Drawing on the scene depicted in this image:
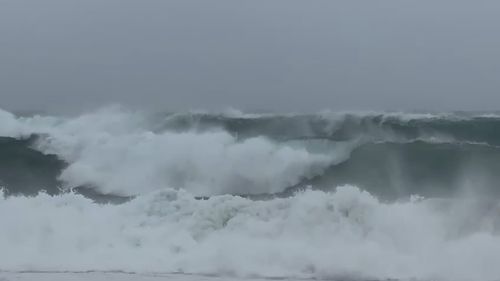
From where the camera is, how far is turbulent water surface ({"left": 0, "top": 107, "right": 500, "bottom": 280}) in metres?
12.1

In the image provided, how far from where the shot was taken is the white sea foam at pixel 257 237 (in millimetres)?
11844

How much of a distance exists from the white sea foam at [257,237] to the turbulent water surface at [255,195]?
3 centimetres

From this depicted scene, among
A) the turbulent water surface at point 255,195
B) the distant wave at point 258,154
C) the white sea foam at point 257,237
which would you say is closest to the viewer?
the white sea foam at point 257,237

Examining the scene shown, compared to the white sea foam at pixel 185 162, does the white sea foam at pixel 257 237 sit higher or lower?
lower

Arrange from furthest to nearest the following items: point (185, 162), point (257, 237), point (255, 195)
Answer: point (185, 162) → point (255, 195) → point (257, 237)

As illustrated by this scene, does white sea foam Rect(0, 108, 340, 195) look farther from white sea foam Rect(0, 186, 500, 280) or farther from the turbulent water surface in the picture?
white sea foam Rect(0, 186, 500, 280)

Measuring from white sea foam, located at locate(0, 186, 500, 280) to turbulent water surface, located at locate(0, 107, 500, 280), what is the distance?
0.09ft

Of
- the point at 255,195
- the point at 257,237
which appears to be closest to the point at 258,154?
the point at 255,195

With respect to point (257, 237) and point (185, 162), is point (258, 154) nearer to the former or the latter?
point (185, 162)

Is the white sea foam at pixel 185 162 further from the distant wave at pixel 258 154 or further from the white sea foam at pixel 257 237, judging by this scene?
the white sea foam at pixel 257 237

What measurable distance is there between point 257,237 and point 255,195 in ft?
12.6

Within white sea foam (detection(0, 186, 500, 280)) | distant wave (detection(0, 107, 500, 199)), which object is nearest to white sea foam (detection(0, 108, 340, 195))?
distant wave (detection(0, 107, 500, 199))

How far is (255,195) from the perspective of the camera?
16828 millimetres

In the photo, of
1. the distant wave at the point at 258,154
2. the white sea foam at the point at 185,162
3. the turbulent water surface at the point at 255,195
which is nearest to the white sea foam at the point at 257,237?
the turbulent water surface at the point at 255,195
